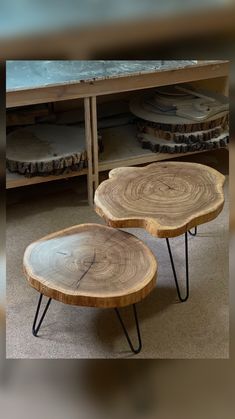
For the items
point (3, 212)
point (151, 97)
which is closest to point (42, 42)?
point (3, 212)

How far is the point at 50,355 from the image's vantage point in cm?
97

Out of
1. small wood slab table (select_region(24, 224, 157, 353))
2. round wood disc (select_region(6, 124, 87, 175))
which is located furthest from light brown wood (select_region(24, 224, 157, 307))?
round wood disc (select_region(6, 124, 87, 175))

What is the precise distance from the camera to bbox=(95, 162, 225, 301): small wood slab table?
0.99 meters

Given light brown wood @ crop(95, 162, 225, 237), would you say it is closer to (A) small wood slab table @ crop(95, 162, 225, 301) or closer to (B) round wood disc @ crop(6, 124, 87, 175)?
(A) small wood slab table @ crop(95, 162, 225, 301)

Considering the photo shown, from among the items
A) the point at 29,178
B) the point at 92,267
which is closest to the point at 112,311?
the point at 92,267

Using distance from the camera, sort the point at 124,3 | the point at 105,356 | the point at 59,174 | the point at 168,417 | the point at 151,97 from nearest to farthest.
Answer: the point at 124,3 < the point at 168,417 < the point at 105,356 < the point at 151,97 < the point at 59,174

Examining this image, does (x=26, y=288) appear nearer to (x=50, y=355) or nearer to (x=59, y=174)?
(x=50, y=355)

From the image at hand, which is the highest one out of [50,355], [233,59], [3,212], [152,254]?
[233,59]

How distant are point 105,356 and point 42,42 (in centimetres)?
52

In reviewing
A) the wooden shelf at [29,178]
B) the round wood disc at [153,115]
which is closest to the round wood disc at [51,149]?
the wooden shelf at [29,178]

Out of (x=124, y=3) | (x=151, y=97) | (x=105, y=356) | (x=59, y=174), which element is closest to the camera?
(x=124, y=3)

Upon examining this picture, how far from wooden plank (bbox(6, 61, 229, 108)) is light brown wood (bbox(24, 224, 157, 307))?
254 mm

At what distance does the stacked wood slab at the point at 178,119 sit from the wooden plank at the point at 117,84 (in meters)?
0.04

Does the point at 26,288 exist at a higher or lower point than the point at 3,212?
lower
